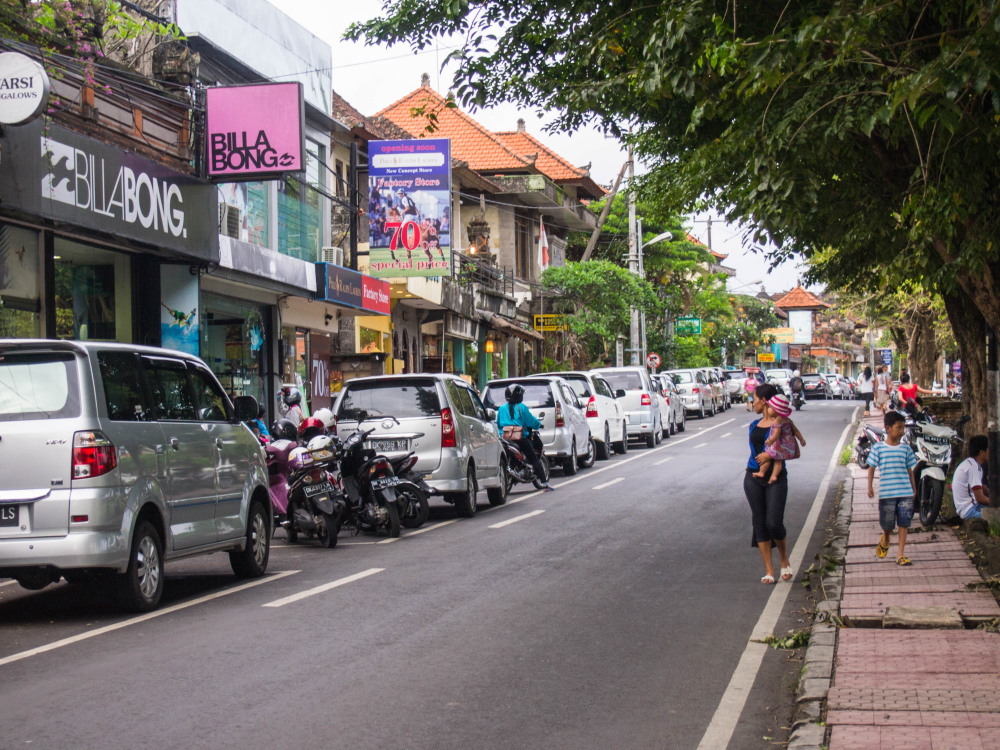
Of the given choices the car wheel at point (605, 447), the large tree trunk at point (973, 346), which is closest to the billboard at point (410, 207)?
the car wheel at point (605, 447)

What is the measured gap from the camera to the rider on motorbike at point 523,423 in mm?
20453

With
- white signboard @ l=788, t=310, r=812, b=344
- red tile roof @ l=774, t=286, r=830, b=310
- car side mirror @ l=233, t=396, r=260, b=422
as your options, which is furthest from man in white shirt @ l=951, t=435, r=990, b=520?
red tile roof @ l=774, t=286, r=830, b=310

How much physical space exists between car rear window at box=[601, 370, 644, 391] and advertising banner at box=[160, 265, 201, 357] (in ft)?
47.8

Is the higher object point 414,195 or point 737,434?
point 414,195

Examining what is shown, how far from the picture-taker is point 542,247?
45.3 metres

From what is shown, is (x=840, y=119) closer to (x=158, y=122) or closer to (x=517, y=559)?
(x=517, y=559)

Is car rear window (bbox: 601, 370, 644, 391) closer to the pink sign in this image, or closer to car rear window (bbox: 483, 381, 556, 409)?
car rear window (bbox: 483, 381, 556, 409)

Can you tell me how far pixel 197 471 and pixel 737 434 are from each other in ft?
88.4

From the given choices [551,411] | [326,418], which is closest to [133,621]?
[326,418]

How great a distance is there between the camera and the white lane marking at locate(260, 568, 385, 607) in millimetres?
9602

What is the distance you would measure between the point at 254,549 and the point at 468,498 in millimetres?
5431

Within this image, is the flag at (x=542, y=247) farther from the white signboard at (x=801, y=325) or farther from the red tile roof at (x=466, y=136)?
the white signboard at (x=801, y=325)

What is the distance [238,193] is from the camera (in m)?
22.0

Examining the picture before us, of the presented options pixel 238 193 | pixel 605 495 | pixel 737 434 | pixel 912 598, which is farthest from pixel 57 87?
pixel 737 434
